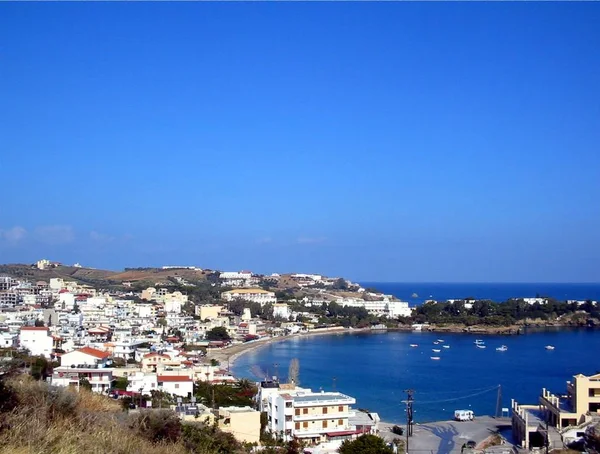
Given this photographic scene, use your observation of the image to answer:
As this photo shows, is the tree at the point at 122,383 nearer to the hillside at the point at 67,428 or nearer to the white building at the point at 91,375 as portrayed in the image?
the white building at the point at 91,375

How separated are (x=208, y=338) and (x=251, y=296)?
44.3 ft

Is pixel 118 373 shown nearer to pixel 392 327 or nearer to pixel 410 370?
pixel 410 370

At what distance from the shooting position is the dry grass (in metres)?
2.21

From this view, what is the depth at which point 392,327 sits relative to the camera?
Result: 3300cm

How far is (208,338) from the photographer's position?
23891 millimetres

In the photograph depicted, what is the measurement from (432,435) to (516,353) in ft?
47.0

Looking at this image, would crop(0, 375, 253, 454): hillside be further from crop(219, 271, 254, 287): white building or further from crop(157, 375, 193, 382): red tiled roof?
crop(219, 271, 254, 287): white building

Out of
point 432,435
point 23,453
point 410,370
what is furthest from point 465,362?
point 23,453

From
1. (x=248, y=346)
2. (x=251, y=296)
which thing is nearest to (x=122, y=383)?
(x=248, y=346)

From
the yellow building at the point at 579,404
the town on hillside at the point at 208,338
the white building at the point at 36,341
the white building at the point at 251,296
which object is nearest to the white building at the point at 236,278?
the town on hillside at the point at 208,338

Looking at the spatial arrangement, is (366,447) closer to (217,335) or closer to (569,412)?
(569,412)

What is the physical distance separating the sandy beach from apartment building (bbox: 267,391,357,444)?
9.42 meters

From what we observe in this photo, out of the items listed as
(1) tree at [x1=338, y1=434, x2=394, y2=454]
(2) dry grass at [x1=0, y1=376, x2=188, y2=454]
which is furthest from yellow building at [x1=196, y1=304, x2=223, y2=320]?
(2) dry grass at [x1=0, y1=376, x2=188, y2=454]

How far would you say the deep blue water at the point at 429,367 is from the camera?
47.1 feet
